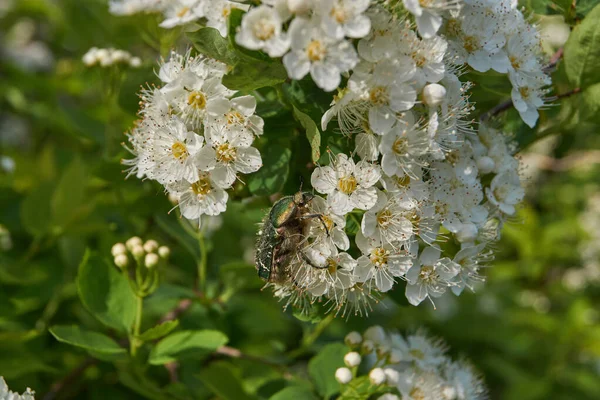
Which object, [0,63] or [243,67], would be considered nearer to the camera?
[243,67]

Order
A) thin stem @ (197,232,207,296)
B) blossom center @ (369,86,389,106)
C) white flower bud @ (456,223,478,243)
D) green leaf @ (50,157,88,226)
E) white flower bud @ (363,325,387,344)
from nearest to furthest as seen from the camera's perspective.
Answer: blossom center @ (369,86,389,106)
white flower bud @ (456,223,478,243)
white flower bud @ (363,325,387,344)
thin stem @ (197,232,207,296)
green leaf @ (50,157,88,226)

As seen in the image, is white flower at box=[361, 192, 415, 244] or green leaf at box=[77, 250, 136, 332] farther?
green leaf at box=[77, 250, 136, 332]

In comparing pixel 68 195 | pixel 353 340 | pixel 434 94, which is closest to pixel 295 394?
pixel 353 340

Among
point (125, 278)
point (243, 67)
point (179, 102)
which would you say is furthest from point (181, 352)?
point (243, 67)

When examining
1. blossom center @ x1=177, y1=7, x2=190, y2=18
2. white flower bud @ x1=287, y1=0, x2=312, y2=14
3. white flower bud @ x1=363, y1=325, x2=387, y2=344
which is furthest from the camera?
white flower bud @ x1=363, y1=325, x2=387, y2=344

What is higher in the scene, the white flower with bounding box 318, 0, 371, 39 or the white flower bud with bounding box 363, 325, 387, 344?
the white flower with bounding box 318, 0, 371, 39

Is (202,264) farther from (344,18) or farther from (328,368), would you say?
(344,18)

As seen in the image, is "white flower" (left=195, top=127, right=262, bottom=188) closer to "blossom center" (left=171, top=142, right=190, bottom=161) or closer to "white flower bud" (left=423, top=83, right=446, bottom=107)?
"blossom center" (left=171, top=142, right=190, bottom=161)

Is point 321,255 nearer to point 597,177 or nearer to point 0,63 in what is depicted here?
point 597,177

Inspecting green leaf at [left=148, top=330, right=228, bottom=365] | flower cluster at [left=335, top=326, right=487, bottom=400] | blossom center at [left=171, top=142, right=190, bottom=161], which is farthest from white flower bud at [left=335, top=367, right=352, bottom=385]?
blossom center at [left=171, top=142, right=190, bottom=161]
